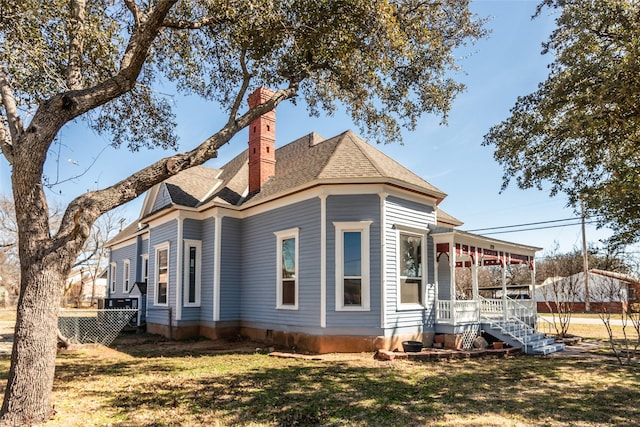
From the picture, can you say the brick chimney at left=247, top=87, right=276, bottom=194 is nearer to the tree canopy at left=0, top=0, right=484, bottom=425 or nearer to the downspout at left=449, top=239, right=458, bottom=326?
the tree canopy at left=0, top=0, right=484, bottom=425

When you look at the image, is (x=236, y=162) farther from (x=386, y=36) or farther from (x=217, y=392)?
(x=217, y=392)

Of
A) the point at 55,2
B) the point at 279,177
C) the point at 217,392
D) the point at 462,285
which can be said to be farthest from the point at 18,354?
the point at 462,285

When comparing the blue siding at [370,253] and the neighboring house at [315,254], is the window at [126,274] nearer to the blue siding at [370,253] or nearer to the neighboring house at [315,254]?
the neighboring house at [315,254]

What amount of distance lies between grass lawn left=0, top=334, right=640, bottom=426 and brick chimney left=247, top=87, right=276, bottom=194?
6.38 metres

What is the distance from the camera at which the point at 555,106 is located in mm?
9312

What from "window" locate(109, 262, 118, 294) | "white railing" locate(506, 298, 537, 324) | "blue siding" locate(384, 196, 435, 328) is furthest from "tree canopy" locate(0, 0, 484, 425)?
→ "window" locate(109, 262, 118, 294)

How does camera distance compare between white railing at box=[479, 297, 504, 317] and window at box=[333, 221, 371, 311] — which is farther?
white railing at box=[479, 297, 504, 317]

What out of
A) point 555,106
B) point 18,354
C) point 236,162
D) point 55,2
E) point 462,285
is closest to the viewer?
point 18,354

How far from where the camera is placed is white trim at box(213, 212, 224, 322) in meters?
13.4

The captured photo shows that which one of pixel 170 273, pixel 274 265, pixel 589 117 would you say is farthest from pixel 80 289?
pixel 589 117

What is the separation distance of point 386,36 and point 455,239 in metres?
6.03

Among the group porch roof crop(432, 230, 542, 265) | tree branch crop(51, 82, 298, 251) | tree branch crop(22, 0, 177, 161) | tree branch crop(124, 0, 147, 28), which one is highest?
tree branch crop(124, 0, 147, 28)

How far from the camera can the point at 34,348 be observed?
5266mm

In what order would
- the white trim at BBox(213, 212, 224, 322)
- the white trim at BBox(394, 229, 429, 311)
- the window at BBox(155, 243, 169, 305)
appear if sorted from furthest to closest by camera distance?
the window at BBox(155, 243, 169, 305) → the white trim at BBox(213, 212, 224, 322) → the white trim at BBox(394, 229, 429, 311)
